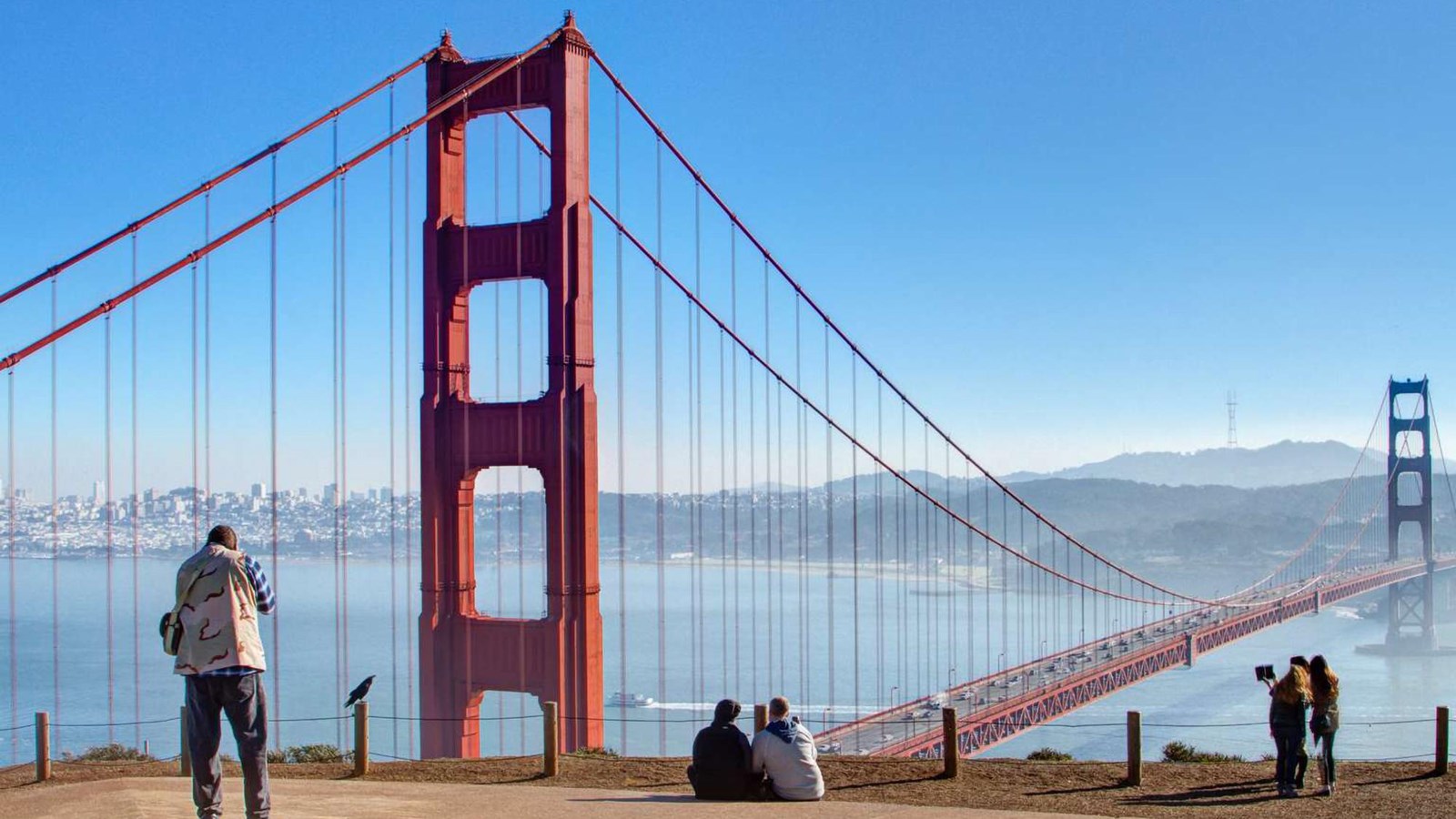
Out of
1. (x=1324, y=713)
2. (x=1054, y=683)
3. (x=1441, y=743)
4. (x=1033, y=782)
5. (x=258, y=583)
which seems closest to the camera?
(x=258, y=583)

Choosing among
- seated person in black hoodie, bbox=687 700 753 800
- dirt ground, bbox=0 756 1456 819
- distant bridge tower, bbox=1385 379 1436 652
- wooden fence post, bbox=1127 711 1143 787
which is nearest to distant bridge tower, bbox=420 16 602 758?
dirt ground, bbox=0 756 1456 819

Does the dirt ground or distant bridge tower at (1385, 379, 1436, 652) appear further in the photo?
distant bridge tower at (1385, 379, 1436, 652)

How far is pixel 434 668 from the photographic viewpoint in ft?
51.7

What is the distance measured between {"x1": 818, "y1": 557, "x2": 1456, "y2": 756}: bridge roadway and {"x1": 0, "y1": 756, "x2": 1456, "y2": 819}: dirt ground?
196 inches

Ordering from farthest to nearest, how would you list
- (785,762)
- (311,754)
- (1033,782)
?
(311,754) < (1033,782) < (785,762)

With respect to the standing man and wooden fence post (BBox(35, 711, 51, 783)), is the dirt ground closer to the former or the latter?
wooden fence post (BBox(35, 711, 51, 783))

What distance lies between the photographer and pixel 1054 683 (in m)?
36.1

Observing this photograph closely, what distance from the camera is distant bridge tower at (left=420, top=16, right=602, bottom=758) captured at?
1486 cm

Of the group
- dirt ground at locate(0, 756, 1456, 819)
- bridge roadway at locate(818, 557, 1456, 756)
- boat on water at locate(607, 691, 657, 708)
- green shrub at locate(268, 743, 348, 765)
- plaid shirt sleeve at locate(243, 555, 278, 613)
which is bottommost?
boat on water at locate(607, 691, 657, 708)

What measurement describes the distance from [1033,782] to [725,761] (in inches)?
86.0

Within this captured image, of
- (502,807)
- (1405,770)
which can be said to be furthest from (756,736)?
(1405,770)

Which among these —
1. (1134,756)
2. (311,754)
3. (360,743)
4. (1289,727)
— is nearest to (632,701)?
(311,754)

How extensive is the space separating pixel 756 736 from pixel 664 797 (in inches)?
26.2

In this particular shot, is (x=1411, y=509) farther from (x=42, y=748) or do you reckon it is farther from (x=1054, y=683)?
(x=42, y=748)
